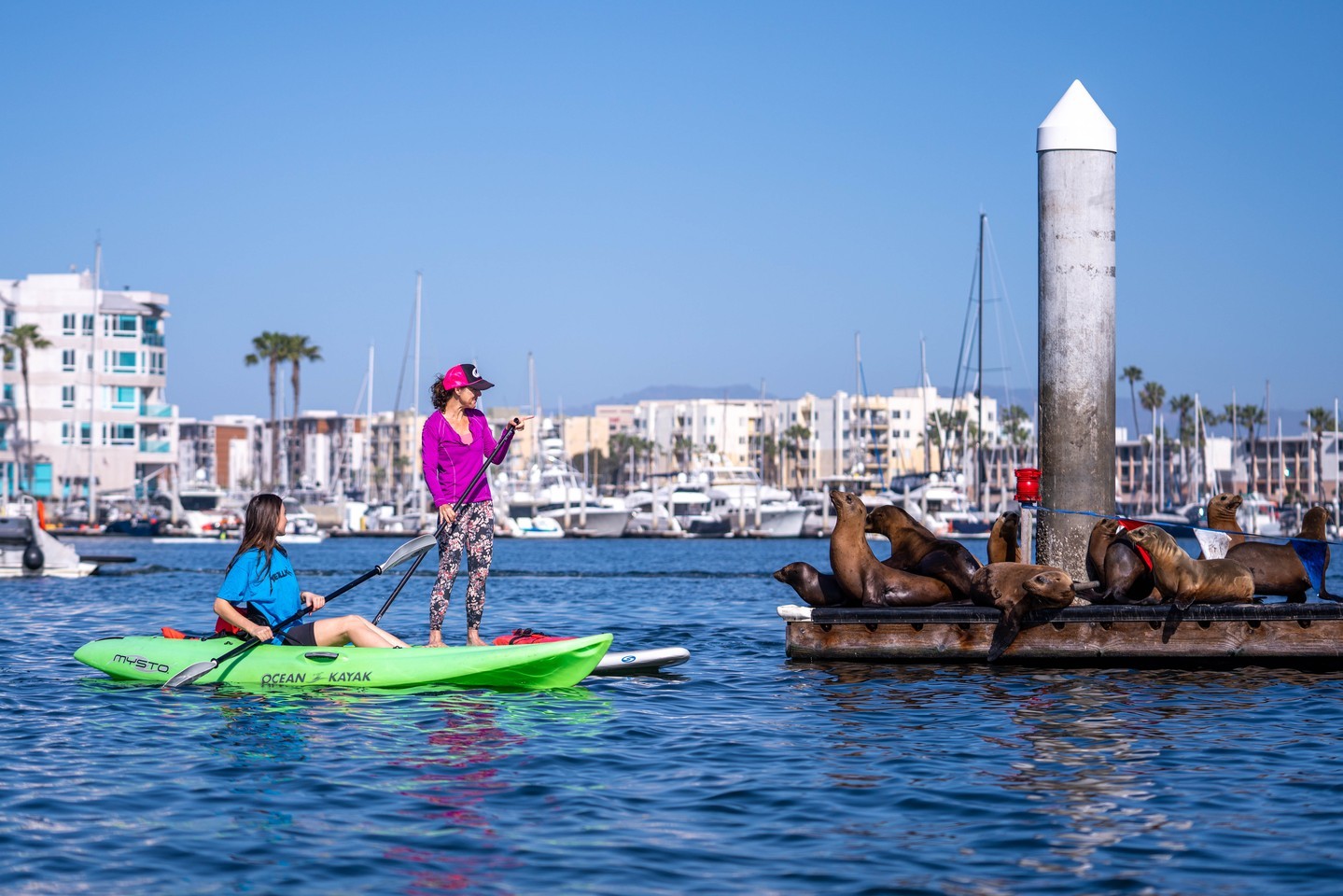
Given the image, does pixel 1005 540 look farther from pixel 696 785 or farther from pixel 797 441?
pixel 797 441

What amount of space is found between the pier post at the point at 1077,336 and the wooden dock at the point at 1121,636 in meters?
1.26

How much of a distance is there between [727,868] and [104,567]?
39.6 meters

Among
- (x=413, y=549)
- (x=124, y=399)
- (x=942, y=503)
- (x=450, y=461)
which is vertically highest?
(x=124, y=399)

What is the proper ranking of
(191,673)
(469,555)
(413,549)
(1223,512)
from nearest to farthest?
1. (191,673)
2. (413,549)
3. (469,555)
4. (1223,512)

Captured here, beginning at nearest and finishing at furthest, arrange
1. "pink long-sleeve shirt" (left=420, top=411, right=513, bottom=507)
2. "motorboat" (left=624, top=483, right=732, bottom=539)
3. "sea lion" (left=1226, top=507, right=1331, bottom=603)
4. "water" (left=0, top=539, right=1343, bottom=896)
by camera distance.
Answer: "water" (left=0, top=539, right=1343, bottom=896), "pink long-sleeve shirt" (left=420, top=411, right=513, bottom=507), "sea lion" (left=1226, top=507, right=1331, bottom=603), "motorboat" (left=624, top=483, right=732, bottom=539)

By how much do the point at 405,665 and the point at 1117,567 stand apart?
6.10 metres

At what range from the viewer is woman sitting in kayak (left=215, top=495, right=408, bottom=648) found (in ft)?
38.0

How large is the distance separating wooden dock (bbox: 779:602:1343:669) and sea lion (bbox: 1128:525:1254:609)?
133 mm

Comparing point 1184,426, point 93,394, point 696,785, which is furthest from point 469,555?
point 1184,426

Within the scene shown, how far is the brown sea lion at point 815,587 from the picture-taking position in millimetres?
14273

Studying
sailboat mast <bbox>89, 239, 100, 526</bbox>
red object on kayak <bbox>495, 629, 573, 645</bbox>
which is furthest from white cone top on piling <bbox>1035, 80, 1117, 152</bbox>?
sailboat mast <bbox>89, 239, 100, 526</bbox>

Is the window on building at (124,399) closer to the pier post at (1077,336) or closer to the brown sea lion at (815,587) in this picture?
the brown sea lion at (815,587)

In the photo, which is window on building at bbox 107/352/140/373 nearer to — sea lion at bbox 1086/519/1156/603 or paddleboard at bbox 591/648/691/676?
paddleboard at bbox 591/648/691/676

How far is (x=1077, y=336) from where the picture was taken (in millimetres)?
14703
